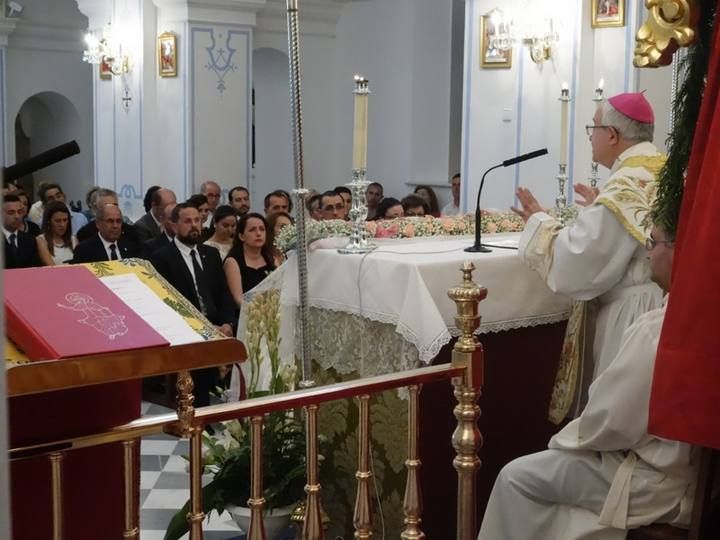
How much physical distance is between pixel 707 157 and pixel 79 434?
1609 mm

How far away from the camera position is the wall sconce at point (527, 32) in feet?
33.3

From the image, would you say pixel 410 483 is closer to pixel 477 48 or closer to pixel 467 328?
pixel 467 328

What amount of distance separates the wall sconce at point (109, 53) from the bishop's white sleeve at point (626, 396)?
1218 centimetres

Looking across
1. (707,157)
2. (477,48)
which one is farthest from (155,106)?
(707,157)

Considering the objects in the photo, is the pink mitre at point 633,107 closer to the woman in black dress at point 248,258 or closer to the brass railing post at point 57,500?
the woman in black dress at point 248,258

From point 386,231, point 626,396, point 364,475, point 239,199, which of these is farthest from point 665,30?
point 239,199

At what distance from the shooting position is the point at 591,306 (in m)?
5.15

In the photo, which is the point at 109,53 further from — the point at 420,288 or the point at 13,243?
the point at 420,288

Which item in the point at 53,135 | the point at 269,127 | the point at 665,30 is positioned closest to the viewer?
the point at 665,30

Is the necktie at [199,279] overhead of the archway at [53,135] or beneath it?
beneath

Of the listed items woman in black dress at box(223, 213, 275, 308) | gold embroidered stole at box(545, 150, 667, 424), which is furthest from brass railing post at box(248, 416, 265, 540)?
woman in black dress at box(223, 213, 275, 308)

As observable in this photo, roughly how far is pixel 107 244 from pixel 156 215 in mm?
1943

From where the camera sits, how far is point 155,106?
14523 mm

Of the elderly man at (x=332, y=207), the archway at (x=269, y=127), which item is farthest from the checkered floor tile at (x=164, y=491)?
the archway at (x=269, y=127)
